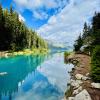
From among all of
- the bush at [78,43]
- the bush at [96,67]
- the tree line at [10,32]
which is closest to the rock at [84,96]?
the bush at [96,67]

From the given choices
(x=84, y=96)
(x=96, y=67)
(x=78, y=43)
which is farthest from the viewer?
(x=78, y=43)

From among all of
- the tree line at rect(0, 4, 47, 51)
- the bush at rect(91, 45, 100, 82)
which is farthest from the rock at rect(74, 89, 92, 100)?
the tree line at rect(0, 4, 47, 51)

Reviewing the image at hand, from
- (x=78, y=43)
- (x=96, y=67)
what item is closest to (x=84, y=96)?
(x=96, y=67)

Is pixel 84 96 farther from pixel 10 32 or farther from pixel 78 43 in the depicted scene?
pixel 10 32

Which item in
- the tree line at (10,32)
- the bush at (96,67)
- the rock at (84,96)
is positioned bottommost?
the rock at (84,96)

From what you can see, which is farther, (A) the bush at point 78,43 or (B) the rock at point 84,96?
(A) the bush at point 78,43

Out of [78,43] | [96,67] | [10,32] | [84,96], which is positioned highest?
[10,32]

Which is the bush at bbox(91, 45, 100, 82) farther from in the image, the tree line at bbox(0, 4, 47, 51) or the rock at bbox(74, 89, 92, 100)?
the tree line at bbox(0, 4, 47, 51)

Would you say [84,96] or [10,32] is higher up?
[10,32]

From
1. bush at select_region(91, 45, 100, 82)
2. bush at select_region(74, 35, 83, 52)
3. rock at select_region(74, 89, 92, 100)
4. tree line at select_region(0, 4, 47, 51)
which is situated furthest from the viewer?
tree line at select_region(0, 4, 47, 51)

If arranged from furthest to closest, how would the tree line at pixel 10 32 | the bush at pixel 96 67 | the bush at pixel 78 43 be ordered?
the tree line at pixel 10 32 < the bush at pixel 78 43 < the bush at pixel 96 67

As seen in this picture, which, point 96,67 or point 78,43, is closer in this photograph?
point 96,67

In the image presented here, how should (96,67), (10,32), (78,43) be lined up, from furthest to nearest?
(10,32)
(78,43)
(96,67)

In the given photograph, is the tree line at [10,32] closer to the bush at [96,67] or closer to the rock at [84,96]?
the bush at [96,67]
